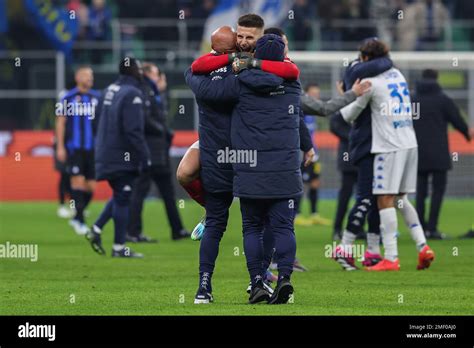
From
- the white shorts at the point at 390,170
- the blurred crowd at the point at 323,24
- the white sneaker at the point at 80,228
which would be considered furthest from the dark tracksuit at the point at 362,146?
the blurred crowd at the point at 323,24

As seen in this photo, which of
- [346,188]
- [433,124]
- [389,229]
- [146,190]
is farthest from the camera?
[146,190]

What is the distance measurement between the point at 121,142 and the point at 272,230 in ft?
17.9

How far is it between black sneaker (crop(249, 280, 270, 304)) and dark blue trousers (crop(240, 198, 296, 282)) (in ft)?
0.28

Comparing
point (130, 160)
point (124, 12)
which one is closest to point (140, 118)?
point (130, 160)

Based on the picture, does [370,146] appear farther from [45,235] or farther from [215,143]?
[45,235]

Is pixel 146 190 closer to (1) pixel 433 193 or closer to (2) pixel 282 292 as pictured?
(1) pixel 433 193

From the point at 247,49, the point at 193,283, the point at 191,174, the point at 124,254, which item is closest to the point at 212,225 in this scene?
the point at 191,174

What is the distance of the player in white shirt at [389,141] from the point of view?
13.8 meters

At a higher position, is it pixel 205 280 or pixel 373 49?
pixel 373 49

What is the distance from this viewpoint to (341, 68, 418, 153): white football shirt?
1382 centimetres

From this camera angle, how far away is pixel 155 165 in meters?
18.6

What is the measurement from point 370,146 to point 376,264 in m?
1.27

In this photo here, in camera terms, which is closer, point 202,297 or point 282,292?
point 282,292

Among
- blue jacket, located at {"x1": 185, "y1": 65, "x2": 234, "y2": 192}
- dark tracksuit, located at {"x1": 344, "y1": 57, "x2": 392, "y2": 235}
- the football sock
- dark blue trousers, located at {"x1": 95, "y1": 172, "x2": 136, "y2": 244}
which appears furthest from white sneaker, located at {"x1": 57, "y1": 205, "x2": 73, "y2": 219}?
blue jacket, located at {"x1": 185, "y1": 65, "x2": 234, "y2": 192}
